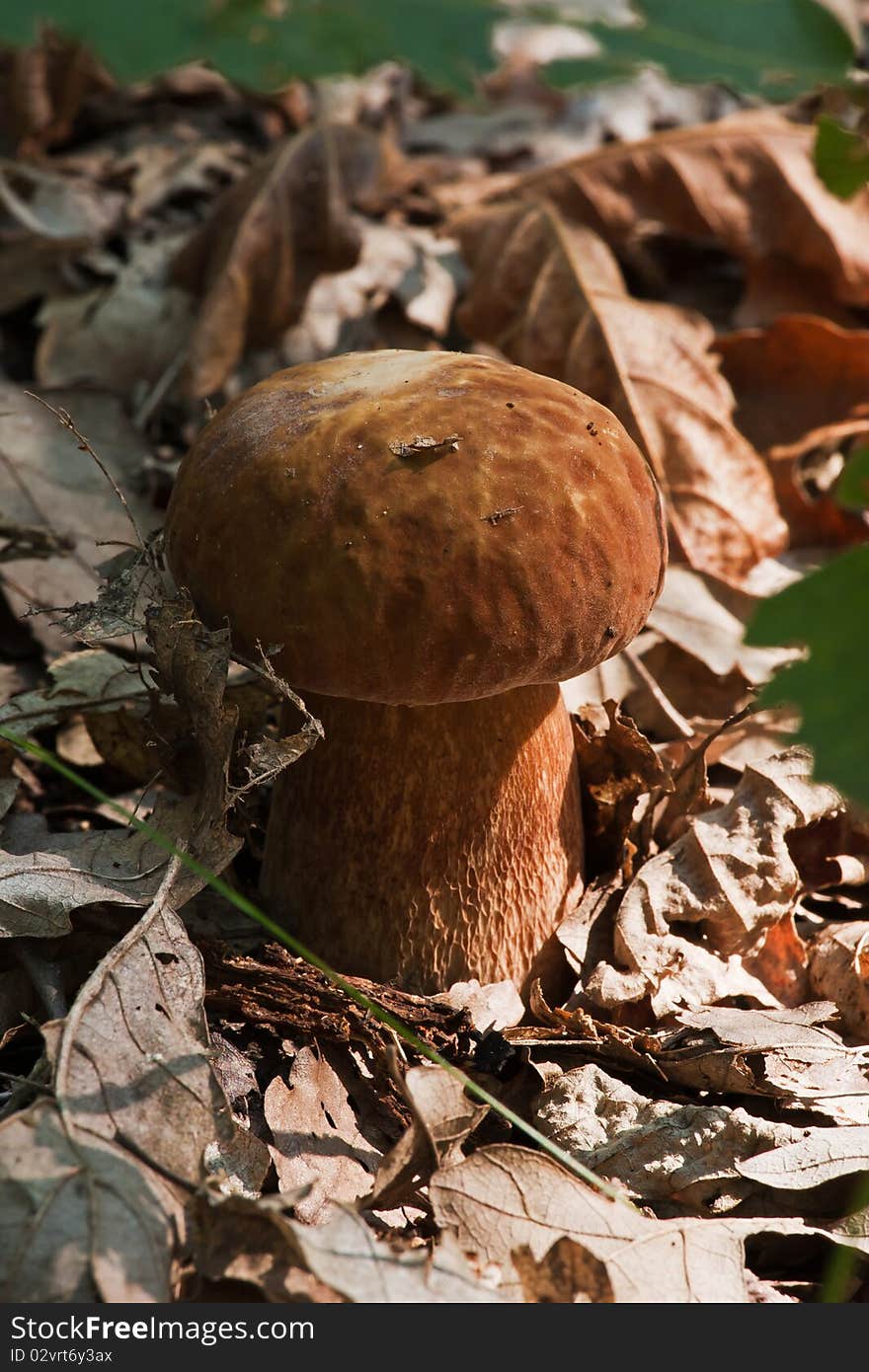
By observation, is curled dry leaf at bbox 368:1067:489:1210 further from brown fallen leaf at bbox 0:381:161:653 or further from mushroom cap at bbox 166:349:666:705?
brown fallen leaf at bbox 0:381:161:653

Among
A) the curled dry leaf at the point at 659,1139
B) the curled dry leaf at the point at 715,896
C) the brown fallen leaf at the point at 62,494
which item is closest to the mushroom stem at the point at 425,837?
the curled dry leaf at the point at 715,896

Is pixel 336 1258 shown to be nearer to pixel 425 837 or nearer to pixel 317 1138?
pixel 317 1138

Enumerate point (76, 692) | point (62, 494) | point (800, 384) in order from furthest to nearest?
point (800, 384) → point (62, 494) → point (76, 692)

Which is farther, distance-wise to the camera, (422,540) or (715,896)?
(715,896)

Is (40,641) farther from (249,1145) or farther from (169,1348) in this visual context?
(169,1348)

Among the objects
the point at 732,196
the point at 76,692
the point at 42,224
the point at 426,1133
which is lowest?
the point at 76,692

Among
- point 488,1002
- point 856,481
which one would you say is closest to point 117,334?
point 488,1002

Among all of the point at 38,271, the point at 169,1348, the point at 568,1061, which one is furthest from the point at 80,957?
the point at 38,271
